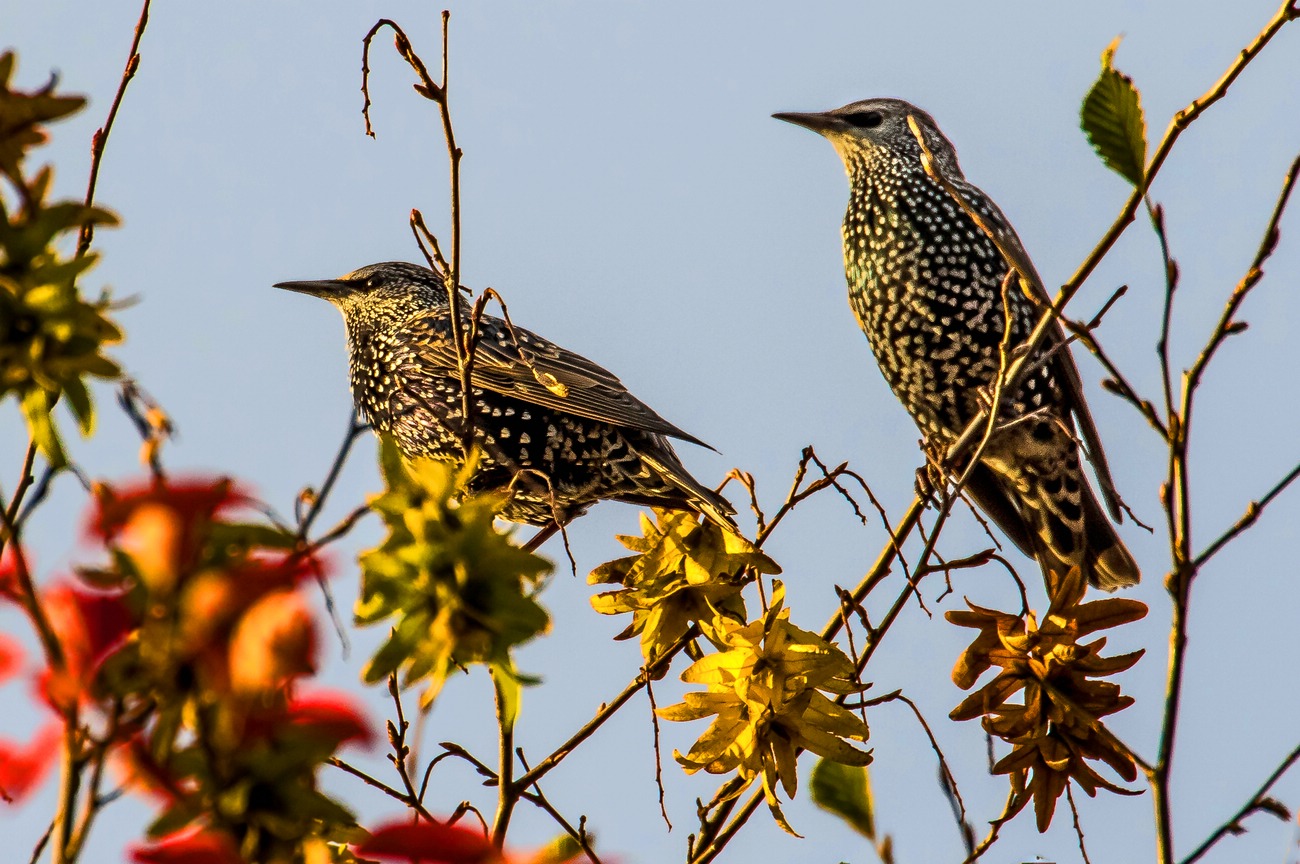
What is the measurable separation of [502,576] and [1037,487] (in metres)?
3.89

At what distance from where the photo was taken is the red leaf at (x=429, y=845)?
1398mm

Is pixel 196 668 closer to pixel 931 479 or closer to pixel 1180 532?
pixel 1180 532

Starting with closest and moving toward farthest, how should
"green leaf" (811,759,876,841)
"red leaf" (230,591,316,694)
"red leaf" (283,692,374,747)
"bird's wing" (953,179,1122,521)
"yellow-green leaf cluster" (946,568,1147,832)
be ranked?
"red leaf" (230,591,316,694), "red leaf" (283,692,374,747), "green leaf" (811,759,876,841), "yellow-green leaf cluster" (946,568,1147,832), "bird's wing" (953,179,1122,521)

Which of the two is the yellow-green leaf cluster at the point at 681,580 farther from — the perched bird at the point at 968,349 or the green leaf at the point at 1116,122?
the perched bird at the point at 968,349

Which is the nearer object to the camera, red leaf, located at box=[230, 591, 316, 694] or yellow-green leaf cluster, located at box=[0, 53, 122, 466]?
red leaf, located at box=[230, 591, 316, 694]

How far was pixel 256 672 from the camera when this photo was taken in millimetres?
1256

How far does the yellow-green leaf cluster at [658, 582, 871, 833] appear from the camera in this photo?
Answer: 251cm

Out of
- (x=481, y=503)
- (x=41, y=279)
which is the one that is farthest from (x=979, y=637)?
(x=41, y=279)

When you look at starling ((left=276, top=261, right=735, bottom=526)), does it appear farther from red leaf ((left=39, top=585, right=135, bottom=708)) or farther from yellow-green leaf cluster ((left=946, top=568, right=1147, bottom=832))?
red leaf ((left=39, top=585, right=135, bottom=708))

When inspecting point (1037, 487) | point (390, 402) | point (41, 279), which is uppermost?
point (1037, 487)

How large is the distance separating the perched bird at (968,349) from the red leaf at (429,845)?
12.0 ft

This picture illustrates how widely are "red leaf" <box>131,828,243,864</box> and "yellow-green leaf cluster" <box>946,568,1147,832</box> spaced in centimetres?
145

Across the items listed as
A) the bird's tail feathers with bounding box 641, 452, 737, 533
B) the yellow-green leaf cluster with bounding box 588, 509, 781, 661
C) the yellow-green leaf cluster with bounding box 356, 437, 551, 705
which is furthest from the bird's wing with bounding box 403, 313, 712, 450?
the yellow-green leaf cluster with bounding box 356, 437, 551, 705

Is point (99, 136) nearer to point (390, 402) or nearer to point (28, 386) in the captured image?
point (28, 386)
